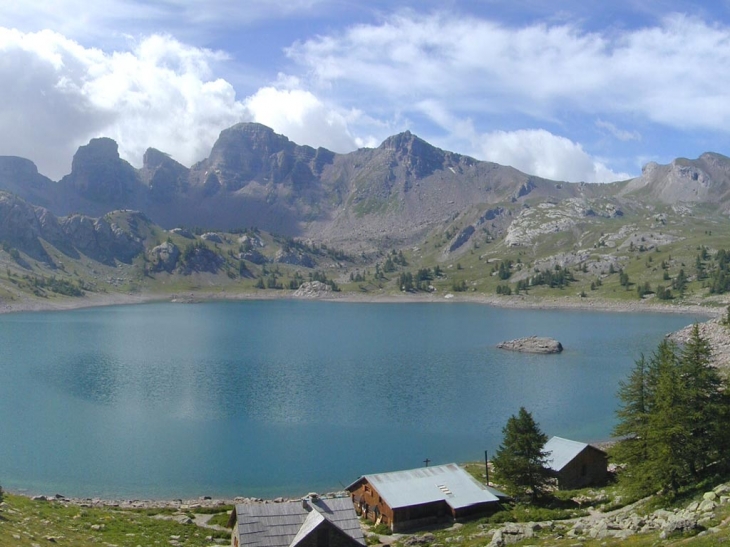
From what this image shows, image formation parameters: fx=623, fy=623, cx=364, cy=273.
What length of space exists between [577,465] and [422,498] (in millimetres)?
15576

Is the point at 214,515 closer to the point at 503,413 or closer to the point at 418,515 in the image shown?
the point at 418,515

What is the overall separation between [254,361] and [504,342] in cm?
6114

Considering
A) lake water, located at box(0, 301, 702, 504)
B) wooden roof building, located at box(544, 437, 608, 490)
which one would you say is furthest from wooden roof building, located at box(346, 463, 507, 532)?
lake water, located at box(0, 301, 702, 504)

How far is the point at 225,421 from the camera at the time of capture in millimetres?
84188

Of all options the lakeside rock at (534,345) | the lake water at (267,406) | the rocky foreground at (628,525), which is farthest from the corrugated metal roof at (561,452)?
the lakeside rock at (534,345)

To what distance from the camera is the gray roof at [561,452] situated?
52.4m

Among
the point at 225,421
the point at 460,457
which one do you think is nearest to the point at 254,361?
the point at 225,421

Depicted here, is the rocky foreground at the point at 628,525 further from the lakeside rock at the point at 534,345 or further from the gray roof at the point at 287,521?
the lakeside rock at the point at 534,345

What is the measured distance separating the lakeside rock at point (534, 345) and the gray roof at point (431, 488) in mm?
97044

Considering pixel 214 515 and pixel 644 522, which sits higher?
pixel 644 522

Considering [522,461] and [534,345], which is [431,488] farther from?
[534,345]

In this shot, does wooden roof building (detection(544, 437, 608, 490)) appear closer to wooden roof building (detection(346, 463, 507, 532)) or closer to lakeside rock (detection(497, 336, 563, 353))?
wooden roof building (detection(346, 463, 507, 532))

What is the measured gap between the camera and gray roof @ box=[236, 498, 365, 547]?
108 ft

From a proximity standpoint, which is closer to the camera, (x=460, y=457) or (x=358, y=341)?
(x=460, y=457)
